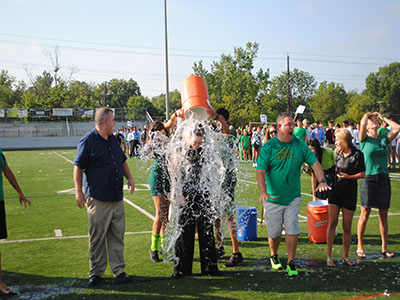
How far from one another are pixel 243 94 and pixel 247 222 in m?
64.7

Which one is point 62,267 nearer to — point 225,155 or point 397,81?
point 225,155

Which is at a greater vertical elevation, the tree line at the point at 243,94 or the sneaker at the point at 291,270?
the tree line at the point at 243,94

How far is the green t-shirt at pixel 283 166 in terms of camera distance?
5176 mm

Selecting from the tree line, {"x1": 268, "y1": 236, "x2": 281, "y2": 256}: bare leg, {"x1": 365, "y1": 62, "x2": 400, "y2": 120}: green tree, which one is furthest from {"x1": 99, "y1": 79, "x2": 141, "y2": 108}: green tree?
{"x1": 268, "y1": 236, "x2": 281, "y2": 256}: bare leg

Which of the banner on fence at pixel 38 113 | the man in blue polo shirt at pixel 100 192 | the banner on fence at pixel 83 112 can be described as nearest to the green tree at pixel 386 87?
the banner on fence at pixel 83 112

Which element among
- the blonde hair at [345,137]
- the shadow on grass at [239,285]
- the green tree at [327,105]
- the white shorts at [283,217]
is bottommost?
the shadow on grass at [239,285]

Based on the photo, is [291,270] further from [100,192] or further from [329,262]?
[100,192]

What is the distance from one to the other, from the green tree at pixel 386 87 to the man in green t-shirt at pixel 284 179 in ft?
363

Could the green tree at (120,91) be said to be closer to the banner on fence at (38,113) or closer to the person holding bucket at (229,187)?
the banner on fence at (38,113)

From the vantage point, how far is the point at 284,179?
5172mm

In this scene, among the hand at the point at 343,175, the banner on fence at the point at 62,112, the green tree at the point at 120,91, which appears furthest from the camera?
the green tree at the point at 120,91

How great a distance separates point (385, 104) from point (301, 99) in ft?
82.8

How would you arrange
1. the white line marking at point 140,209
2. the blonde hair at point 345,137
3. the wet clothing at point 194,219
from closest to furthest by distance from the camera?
the wet clothing at point 194,219 < the blonde hair at point 345,137 < the white line marking at point 140,209

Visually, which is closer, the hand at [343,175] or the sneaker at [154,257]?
the hand at [343,175]
